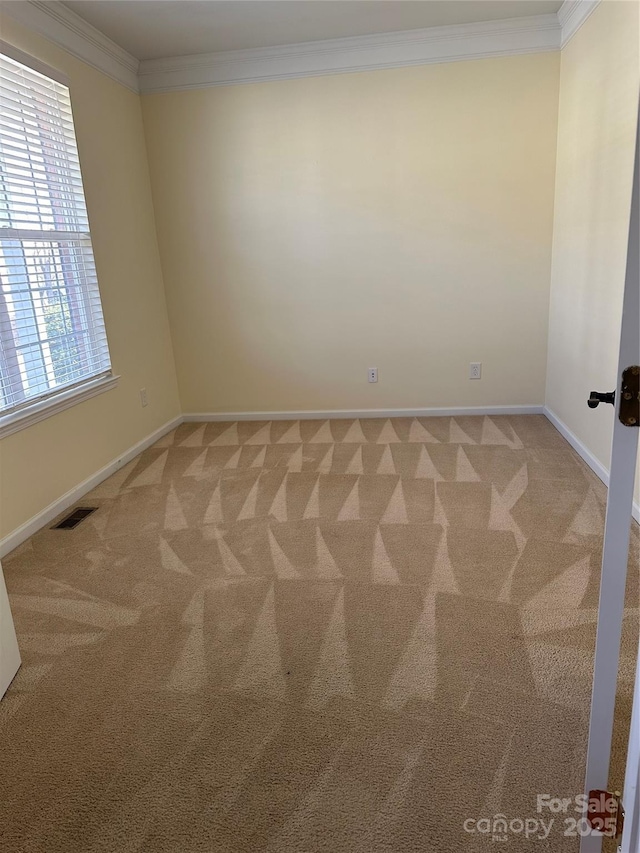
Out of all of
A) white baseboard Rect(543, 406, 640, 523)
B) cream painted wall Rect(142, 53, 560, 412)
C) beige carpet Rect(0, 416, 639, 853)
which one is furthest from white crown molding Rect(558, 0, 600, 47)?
beige carpet Rect(0, 416, 639, 853)

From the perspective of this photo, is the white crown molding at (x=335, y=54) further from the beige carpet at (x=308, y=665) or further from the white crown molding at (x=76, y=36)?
the beige carpet at (x=308, y=665)

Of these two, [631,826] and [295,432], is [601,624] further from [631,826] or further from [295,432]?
[295,432]

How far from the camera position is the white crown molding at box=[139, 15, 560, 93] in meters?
3.68

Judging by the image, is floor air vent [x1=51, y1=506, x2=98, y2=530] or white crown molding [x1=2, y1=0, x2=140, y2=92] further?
floor air vent [x1=51, y1=506, x2=98, y2=530]

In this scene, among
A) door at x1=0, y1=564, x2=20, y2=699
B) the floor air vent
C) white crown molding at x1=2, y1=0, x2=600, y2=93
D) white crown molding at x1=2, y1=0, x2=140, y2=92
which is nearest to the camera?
door at x1=0, y1=564, x2=20, y2=699

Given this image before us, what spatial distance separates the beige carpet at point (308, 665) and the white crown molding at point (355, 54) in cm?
290

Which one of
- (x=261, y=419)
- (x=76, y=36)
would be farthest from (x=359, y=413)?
(x=76, y=36)

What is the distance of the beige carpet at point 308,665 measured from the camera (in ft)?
4.39

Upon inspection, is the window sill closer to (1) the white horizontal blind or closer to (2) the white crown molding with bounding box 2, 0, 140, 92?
(1) the white horizontal blind

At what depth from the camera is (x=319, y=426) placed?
14.4 feet

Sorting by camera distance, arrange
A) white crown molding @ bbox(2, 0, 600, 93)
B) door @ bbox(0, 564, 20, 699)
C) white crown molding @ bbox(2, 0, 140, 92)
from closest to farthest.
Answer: door @ bbox(0, 564, 20, 699), white crown molding @ bbox(2, 0, 140, 92), white crown molding @ bbox(2, 0, 600, 93)

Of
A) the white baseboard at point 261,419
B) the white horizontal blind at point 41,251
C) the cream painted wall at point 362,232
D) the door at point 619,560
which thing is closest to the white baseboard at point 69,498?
the white baseboard at point 261,419

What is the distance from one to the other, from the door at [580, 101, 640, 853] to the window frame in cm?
266

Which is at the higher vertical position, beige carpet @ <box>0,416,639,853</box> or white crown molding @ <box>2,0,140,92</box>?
white crown molding @ <box>2,0,140,92</box>
